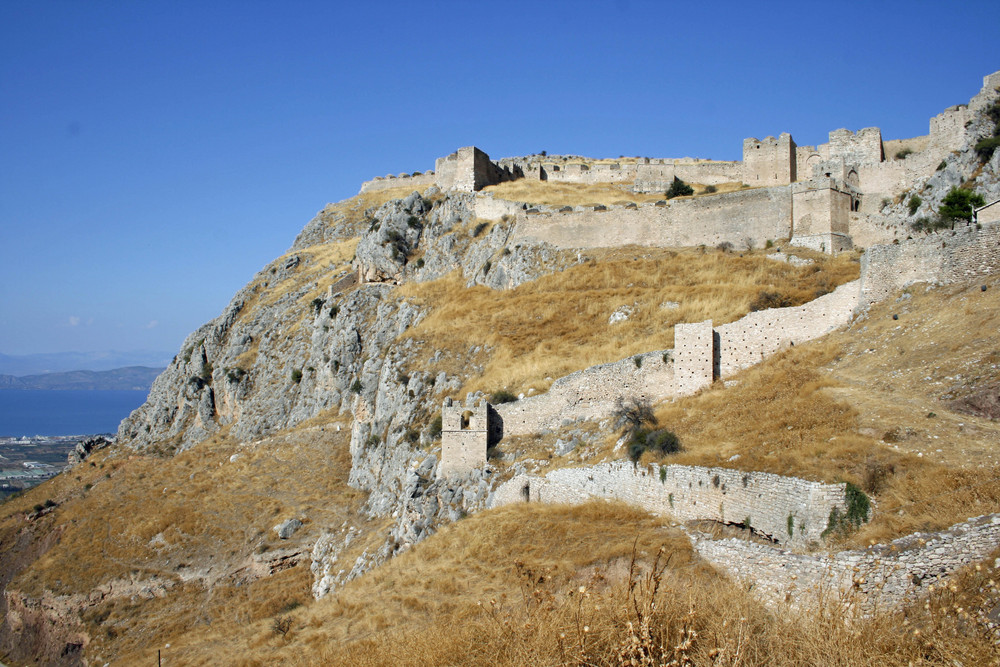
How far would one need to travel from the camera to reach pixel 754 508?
46.1ft

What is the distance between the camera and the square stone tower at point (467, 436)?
77.5 feet

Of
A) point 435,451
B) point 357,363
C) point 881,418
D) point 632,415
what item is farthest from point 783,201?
point 357,363

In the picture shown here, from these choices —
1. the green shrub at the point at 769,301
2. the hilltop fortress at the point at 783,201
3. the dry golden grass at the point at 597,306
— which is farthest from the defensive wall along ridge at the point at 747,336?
the hilltop fortress at the point at 783,201

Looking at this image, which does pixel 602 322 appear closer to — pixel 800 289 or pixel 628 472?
pixel 800 289

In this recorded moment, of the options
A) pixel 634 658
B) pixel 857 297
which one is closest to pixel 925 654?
pixel 634 658

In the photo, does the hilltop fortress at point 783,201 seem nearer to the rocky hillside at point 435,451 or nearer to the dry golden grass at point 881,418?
the rocky hillside at point 435,451

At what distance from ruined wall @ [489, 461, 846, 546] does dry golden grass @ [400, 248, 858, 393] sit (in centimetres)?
665

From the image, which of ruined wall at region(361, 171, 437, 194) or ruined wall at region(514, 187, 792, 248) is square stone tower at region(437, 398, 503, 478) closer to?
ruined wall at region(514, 187, 792, 248)

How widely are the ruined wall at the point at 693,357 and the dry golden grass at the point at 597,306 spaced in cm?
443

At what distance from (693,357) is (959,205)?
51.8ft

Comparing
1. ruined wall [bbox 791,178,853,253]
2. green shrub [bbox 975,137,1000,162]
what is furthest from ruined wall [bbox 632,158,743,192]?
green shrub [bbox 975,137,1000,162]

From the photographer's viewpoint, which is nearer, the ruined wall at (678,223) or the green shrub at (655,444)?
the green shrub at (655,444)

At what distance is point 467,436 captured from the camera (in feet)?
78.2

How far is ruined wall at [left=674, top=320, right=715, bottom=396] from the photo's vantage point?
810 inches
